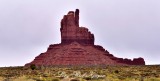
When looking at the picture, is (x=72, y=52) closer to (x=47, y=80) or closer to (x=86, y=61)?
(x=86, y=61)

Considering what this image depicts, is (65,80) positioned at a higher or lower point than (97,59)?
lower

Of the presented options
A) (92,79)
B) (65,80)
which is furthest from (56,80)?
(92,79)

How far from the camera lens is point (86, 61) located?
194 m

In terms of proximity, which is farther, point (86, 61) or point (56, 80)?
point (86, 61)

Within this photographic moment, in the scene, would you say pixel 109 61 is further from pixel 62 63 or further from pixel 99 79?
pixel 99 79

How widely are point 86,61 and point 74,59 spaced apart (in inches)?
184

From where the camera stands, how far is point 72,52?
19950 cm

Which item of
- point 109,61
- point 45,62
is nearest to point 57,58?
point 45,62

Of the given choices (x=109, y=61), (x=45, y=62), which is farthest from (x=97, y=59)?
(x=45, y=62)

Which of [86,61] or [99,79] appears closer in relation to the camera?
[99,79]

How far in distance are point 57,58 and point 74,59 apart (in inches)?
238

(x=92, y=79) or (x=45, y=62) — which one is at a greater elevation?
(x=45, y=62)

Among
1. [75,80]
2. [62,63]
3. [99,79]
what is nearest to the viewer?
[75,80]

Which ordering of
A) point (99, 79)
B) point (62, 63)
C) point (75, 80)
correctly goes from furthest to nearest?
point (62, 63) < point (99, 79) < point (75, 80)
